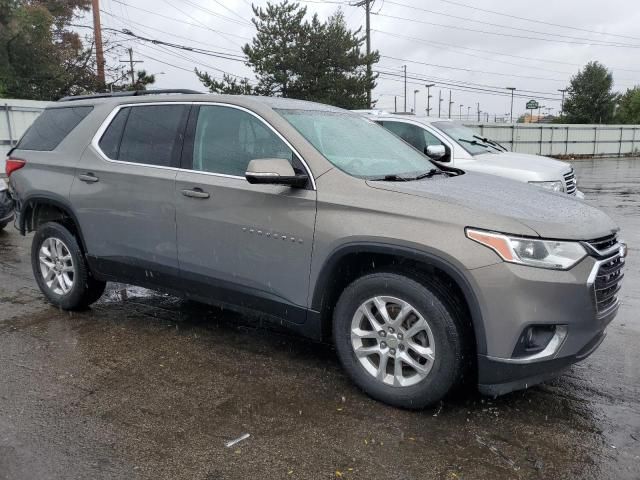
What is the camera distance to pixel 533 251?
9.48ft

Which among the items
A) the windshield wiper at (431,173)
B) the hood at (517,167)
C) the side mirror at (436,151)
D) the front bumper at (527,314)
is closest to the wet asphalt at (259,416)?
the front bumper at (527,314)

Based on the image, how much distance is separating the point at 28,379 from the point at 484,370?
285 cm

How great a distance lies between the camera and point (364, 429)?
10.1 ft

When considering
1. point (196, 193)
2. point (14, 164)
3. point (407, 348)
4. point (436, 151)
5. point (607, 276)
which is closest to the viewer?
point (607, 276)

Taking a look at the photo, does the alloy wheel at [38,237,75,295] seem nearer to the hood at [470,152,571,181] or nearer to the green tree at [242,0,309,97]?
the hood at [470,152,571,181]

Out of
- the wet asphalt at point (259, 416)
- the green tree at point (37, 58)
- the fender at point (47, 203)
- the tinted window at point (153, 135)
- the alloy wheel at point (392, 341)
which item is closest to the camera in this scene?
the wet asphalt at point (259, 416)

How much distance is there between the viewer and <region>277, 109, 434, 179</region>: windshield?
3.69 m

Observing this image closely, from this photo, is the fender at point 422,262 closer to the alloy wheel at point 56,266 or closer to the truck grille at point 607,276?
the truck grille at point 607,276

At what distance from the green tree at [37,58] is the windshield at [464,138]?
22.6 meters

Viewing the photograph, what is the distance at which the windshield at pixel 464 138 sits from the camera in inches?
334

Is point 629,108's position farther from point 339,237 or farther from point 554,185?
point 339,237

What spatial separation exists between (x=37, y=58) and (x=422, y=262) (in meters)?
30.1

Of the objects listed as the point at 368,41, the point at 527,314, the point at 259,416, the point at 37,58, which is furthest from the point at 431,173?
the point at 368,41

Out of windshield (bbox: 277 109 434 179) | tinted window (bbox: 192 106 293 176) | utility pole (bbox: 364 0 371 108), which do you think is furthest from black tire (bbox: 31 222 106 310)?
utility pole (bbox: 364 0 371 108)
